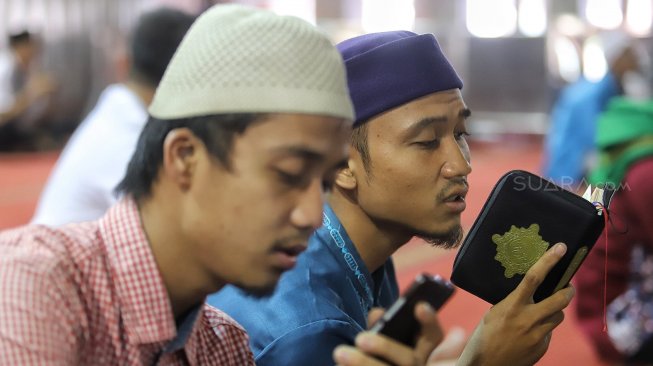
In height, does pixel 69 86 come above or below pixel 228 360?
below

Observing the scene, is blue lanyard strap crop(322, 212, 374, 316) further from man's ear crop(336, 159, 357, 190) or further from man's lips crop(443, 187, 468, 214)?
man's lips crop(443, 187, 468, 214)

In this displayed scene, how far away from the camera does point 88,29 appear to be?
47.8 feet

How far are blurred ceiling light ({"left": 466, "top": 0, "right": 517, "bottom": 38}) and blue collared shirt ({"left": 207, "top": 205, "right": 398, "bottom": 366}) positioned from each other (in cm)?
1273

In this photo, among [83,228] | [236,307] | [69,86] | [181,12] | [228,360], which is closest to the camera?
[83,228]

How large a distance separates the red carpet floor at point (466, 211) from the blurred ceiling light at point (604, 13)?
1.85 meters

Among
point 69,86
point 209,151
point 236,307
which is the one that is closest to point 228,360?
point 236,307

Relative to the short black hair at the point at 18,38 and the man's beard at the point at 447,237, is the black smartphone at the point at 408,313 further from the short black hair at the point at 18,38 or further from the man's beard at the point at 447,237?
the short black hair at the point at 18,38

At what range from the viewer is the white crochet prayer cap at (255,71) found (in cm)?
125

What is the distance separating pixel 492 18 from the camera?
14.6 metres

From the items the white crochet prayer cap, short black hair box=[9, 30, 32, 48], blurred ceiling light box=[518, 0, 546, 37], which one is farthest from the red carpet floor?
blurred ceiling light box=[518, 0, 546, 37]

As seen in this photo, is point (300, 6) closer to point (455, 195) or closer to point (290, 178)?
point (455, 195)

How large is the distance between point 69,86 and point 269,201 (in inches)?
531

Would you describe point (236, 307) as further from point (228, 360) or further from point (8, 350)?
point (8, 350)

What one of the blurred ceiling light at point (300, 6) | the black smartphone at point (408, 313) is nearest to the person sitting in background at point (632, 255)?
the black smartphone at point (408, 313)
